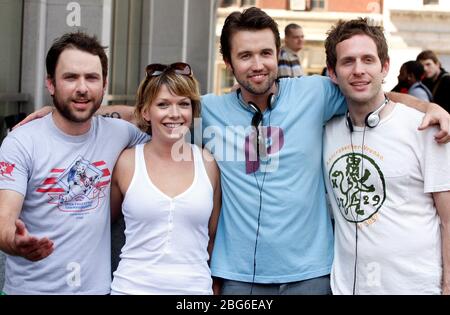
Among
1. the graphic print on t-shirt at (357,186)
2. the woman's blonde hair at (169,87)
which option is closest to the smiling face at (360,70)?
the graphic print on t-shirt at (357,186)

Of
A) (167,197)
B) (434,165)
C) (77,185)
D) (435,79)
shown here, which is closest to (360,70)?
(434,165)

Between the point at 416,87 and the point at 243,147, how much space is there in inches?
286

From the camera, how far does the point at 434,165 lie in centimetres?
379

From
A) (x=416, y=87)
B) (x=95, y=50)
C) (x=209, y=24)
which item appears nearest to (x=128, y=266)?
(x=95, y=50)

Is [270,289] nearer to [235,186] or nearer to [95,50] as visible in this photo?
[235,186]

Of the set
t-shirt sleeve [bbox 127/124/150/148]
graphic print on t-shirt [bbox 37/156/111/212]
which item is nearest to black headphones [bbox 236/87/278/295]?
t-shirt sleeve [bbox 127/124/150/148]

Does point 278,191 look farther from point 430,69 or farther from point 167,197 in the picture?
point 430,69

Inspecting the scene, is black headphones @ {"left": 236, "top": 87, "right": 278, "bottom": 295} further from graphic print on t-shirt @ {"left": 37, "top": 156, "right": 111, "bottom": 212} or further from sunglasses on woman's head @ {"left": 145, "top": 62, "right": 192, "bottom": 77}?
graphic print on t-shirt @ {"left": 37, "top": 156, "right": 111, "bottom": 212}

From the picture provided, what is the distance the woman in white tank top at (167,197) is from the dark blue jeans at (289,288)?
21cm

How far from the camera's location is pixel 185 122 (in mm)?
4066

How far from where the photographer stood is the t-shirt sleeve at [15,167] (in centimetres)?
371

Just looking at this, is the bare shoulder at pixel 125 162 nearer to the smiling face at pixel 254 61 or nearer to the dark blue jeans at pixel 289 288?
the smiling face at pixel 254 61

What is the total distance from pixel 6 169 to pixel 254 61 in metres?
1.47

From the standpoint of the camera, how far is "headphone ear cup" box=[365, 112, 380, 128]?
3.94 meters
